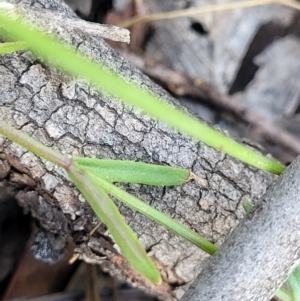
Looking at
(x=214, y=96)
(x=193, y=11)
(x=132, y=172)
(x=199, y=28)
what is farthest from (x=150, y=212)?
(x=199, y=28)

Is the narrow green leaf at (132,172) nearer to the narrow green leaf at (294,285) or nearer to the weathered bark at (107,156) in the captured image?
the weathered bark at (107,156)

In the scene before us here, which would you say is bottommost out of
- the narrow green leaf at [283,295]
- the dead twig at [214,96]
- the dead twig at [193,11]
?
the narrow green leaf at [283,295]

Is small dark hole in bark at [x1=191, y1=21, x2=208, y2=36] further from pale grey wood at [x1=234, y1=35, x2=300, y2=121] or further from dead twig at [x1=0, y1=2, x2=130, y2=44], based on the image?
dead twig at [x1=0, y1=2, x2=130, y2=44]

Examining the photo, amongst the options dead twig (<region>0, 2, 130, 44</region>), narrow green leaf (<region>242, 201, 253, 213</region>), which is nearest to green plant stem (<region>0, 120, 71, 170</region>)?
dead twig (<region>0, 2, 130, 44</region>)

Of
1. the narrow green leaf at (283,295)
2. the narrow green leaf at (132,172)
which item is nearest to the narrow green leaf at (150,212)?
the narrow green leaf at (132,172)

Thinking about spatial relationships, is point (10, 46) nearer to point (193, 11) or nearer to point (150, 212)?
point (150, 212)

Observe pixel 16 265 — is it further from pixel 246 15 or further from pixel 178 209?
pixel 246 15
